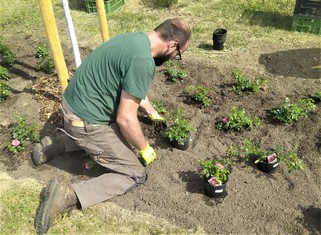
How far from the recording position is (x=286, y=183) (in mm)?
4152

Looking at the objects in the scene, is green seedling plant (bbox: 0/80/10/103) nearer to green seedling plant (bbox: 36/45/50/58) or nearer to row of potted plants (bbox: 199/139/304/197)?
green seedling plant (bbox: 36/45/50/58)

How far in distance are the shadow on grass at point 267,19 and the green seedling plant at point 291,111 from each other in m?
2.87

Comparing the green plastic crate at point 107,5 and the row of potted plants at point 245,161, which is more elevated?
the green plastic crate at point 107,5

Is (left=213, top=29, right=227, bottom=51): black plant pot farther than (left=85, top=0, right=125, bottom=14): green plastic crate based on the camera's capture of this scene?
No

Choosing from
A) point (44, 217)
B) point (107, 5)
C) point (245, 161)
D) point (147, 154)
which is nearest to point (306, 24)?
point (245, 161)

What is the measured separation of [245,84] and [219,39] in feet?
4.67

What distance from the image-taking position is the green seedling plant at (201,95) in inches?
208

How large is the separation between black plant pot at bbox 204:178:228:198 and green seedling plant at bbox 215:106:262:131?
1104 millimetres

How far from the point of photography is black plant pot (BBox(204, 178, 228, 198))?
3865mm

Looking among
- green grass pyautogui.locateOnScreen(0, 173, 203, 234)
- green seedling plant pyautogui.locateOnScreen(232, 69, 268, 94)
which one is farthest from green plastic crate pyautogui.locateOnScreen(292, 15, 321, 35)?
green grass pyautogui.locateOnScreen(0, 173, 203, 234)

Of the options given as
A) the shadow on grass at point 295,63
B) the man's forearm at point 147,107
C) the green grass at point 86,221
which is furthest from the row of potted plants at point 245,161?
the shadow on grass at point 295,63

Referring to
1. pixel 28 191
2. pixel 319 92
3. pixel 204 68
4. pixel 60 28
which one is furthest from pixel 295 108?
pixel 60 28

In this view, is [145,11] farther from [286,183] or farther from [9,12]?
[286,183]

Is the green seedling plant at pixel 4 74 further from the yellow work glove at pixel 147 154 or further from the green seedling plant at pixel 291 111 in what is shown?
the green seedling plant at pixel 291 111
